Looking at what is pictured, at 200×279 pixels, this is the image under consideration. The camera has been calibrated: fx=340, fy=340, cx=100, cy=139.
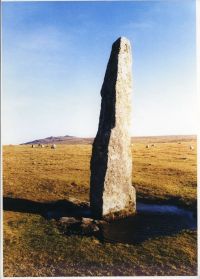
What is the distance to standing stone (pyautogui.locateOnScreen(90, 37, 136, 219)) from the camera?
43.4ft

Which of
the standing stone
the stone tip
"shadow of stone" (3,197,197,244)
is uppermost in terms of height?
the stone tip

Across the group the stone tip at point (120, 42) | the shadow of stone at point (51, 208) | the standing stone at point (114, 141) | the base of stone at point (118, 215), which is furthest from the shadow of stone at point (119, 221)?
the stone tip at point (120, 42)

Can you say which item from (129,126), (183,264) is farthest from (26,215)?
(183,264)

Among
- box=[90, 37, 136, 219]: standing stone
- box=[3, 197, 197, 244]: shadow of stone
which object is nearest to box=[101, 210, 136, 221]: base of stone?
box=[90, 37, 136, 219]: standing stone

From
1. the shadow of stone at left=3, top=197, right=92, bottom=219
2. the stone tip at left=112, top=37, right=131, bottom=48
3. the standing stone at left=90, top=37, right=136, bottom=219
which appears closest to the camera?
the standing stone at left=90, top=37, right=136, bottom=219

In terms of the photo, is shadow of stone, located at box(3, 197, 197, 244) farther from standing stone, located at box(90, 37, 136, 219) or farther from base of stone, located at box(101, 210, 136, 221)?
standing stone, located at box(90, 37, 136, 219)

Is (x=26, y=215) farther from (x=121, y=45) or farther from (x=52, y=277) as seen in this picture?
(x=121, y=45)

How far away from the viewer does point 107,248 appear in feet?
36.1

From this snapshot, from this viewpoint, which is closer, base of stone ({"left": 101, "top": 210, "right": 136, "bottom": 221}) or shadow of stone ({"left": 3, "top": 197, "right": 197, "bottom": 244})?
shadow of stone ({"left": 3, "top": 197, "right": 197, "bottom": 244})

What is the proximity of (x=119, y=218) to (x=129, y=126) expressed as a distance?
146 inches

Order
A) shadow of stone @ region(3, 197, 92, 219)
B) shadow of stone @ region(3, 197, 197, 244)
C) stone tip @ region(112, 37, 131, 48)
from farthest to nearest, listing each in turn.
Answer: shadow of stone @ region(3, 197, 92, 219) < stone tip @ region(112, 37, 131, 48) < shadow of stone @ region(3, 197, 197, 244)

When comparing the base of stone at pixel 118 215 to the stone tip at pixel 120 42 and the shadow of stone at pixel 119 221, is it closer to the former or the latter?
the shadow of stone at pixel 119 221

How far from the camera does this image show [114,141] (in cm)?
1334

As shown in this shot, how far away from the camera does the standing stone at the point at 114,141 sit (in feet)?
43.4
